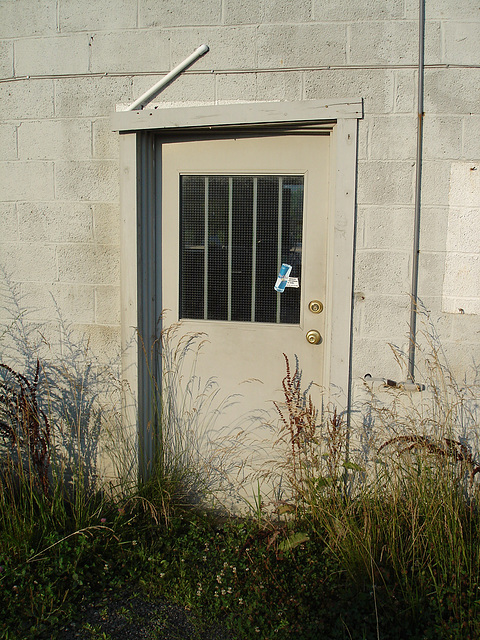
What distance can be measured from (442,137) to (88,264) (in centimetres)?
212

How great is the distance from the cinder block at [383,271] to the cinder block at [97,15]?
1865 mm

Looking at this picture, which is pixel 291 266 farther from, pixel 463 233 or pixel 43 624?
pixel 43 624

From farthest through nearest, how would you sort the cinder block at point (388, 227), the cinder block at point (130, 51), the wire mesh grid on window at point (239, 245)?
the wire mesh grid on window at point (239, 245) → the cinder block at point (130, 51) → the cinder block at point (388, 227)

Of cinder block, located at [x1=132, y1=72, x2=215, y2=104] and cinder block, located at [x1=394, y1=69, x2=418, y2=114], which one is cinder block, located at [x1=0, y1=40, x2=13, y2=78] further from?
cinder block, located at [x1=394, y1=69, x2=418, y2=114]

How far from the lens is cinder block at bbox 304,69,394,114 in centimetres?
278

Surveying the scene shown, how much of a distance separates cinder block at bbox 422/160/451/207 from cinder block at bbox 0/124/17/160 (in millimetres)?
2381

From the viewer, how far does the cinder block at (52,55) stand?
3.02 m

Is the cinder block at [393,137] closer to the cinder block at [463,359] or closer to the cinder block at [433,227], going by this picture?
the cinder block at [433,227]

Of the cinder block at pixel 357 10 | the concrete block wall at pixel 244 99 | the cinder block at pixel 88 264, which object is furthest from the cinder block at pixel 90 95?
the cinder block at pixel 357 10

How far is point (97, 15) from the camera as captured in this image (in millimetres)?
2982

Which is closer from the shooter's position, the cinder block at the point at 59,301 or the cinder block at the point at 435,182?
the cinder block at the point at 435,182

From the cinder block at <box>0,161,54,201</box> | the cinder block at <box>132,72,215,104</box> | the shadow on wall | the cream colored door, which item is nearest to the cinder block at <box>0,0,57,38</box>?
the cinder block at <box>132,72,215,104</box>

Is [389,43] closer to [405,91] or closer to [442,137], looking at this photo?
[405,91]

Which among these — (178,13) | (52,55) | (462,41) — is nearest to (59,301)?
(52,55)
